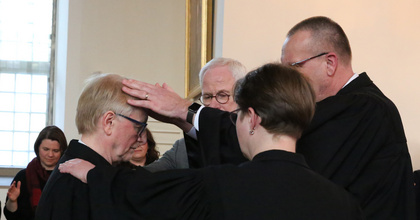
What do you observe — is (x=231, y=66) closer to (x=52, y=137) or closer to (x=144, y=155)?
(x=144, y=155)

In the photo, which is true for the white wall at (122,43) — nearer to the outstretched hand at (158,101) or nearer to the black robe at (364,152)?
the outstretched hand at (158,101)

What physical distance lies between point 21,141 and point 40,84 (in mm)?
1132

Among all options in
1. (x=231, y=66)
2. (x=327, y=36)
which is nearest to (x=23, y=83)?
(x=231, y=66)

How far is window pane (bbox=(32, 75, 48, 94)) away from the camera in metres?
11.4

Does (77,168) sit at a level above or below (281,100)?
below

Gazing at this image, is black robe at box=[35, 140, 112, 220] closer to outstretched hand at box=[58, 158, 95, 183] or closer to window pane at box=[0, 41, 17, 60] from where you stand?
outstretched hand at box=[58, 158, 95, 183]

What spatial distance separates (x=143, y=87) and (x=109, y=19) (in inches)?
291

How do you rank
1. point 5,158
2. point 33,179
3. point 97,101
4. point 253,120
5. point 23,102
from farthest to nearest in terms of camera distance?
point 23,102, point 5,158, point 33,179, point 97,101, point 253,120

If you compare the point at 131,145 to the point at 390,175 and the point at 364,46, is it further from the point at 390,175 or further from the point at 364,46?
the point at 364,46

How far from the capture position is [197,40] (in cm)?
602

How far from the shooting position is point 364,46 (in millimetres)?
4953

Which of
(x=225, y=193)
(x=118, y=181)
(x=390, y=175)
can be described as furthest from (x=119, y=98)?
(x=390, y=175)

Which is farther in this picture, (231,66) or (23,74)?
(23,74)

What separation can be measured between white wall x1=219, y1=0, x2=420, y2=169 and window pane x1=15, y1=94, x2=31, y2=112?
7.61 meters
